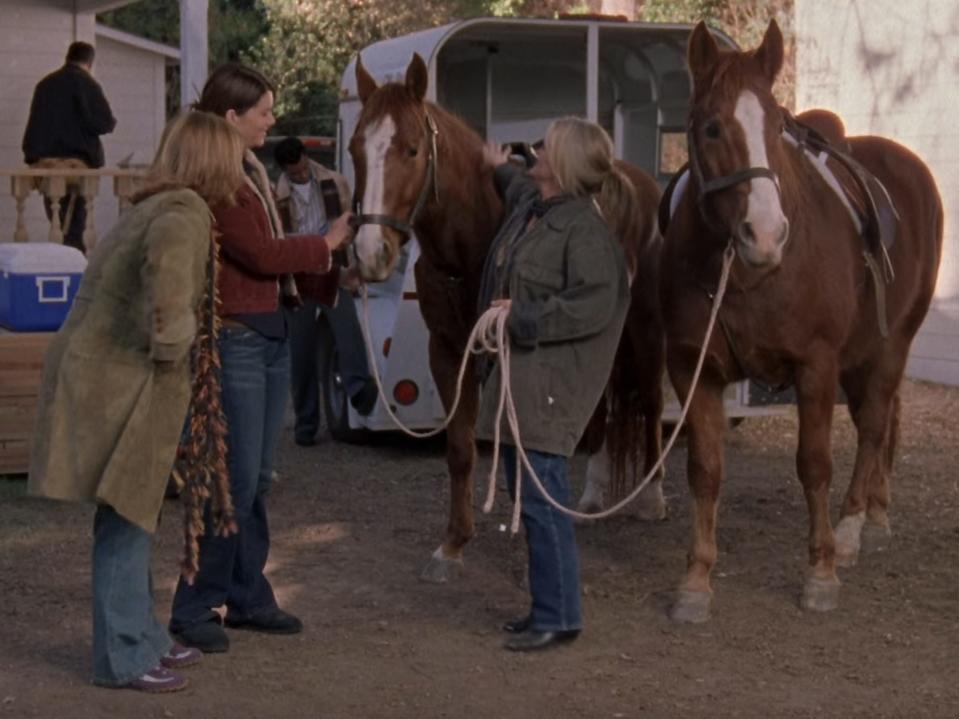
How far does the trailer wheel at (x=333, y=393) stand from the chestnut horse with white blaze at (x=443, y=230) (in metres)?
3.15

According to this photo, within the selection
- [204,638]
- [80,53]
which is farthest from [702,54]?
[80,53]

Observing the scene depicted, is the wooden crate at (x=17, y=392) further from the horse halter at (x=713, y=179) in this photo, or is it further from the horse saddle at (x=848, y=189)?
the horse halter at (x=713, y=179)

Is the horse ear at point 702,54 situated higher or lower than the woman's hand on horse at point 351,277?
higher

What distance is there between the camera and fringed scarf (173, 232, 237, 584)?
5316 millimetres

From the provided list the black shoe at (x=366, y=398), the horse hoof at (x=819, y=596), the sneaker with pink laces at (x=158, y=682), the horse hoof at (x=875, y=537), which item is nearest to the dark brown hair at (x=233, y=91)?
the sneaker with pink laces at (x=158, y=682)

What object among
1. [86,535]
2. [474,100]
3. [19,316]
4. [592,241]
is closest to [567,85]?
[474,100]

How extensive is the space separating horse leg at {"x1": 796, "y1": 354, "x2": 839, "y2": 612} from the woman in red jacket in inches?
69.2

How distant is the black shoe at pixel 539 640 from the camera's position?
19.1 ft

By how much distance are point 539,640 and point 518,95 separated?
5.66 m

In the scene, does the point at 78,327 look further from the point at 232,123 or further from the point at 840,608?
the point at 840,608

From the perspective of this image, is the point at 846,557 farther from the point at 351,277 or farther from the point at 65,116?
the point at 65,116

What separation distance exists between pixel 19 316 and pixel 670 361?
402 centimetres

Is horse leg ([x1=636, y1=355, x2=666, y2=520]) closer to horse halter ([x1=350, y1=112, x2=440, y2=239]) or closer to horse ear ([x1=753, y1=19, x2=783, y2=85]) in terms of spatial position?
horse halter ([x1=350, y1=112, x2=440, y2=239])

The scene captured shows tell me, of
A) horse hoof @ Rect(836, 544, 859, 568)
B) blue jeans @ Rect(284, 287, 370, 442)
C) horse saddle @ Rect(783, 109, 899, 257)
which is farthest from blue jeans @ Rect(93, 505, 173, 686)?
blue jeans @ Rect(284, 287, 370, 442)
